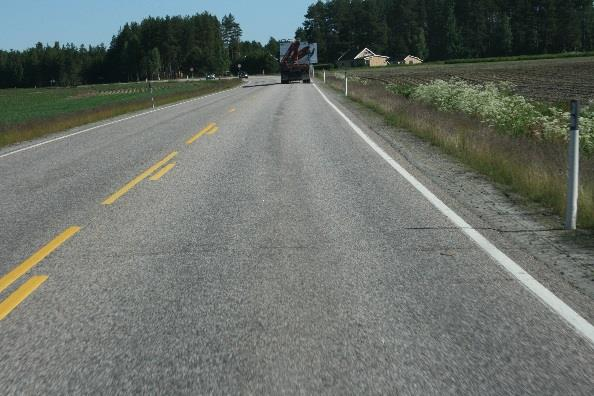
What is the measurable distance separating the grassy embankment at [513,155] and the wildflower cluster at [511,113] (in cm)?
11

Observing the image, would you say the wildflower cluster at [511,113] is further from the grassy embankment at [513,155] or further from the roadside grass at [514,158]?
the roadside grass at [514,158]

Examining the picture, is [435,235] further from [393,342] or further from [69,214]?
[69,214]

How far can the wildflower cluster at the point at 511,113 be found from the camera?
463 inches

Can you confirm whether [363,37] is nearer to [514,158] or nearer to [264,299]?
[514,158]

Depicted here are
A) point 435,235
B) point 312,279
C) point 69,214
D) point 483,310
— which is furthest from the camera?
point 69,214

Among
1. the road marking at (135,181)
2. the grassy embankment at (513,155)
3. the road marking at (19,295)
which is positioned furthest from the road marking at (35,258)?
the grassy embankment at (513,155)

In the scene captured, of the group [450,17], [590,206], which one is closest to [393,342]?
[590,206]

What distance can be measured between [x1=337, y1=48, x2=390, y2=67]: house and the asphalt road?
14296cm

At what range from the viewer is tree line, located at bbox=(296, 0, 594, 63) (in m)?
130

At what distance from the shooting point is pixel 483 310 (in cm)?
434

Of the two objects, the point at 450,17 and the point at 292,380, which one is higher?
the point at 450,17

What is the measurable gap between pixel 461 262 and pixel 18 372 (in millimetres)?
3517

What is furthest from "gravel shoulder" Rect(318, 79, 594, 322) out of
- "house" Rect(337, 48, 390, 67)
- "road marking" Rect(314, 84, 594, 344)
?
"house" Rect(337, 48, 390, 67)

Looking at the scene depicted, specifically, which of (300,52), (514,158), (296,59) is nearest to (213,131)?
(514,158)
